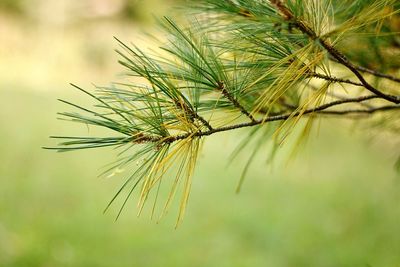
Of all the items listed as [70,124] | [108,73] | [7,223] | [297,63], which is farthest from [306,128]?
[108,73]

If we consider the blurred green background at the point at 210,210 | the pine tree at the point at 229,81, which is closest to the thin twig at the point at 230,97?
the pine tree at the point at 229,81

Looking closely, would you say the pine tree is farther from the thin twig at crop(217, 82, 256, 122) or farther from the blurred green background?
the blurred green background

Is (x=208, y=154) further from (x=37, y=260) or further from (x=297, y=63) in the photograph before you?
(x=297, y=63)

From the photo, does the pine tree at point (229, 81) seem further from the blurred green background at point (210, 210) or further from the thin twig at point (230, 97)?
the blurred green background at point (210, 210)

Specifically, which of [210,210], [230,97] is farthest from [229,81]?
[210,210]

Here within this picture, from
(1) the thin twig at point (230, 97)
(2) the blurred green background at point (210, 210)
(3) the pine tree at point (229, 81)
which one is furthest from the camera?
(2) the blurred green background at point (210, 210)

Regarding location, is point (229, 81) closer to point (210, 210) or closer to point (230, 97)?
point (230, 97)

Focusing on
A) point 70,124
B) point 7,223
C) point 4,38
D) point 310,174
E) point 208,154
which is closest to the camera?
point 7,223

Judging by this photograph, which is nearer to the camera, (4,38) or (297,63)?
(297,63)

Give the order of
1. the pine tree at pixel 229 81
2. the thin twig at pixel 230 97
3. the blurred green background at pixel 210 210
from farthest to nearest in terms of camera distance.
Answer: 1. the blurred green background at pixel 210 210
2. the thin twig at pixel 230 97
3. the pine tree at pixel 229 81
